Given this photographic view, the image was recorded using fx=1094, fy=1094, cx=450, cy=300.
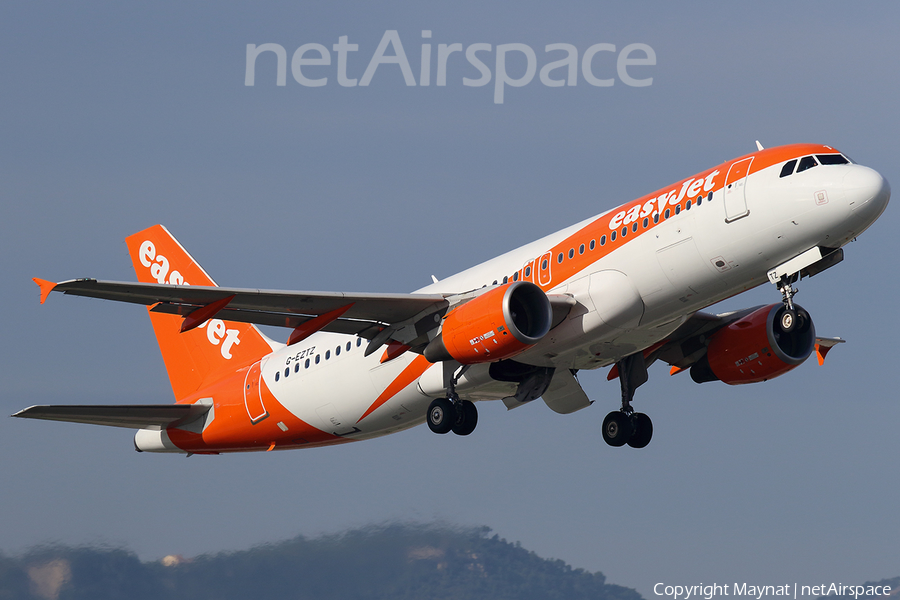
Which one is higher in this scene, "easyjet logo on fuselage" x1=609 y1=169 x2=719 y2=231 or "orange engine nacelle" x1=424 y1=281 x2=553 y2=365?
"easyjet logo on fuselage" x1=609 y1=169 x2=719 y2=231

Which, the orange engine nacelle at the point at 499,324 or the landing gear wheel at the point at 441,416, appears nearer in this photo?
the orange engine nacelle at the point at 499,324

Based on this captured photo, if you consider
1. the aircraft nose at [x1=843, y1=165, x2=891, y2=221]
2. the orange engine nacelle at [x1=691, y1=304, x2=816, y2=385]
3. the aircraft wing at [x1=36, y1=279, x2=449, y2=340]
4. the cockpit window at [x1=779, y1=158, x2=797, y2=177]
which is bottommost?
the orange engine nacelle at [x1=691, y1=304, x2=816, y2=385]

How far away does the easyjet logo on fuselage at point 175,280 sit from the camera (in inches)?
1426

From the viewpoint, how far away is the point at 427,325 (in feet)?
93.4

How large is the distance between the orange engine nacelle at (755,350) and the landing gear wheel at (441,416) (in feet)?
27.0

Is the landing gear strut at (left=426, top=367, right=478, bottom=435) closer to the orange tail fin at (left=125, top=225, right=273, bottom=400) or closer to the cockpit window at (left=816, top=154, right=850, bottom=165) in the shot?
the orange tail fin at (left=125, top=225, right=273, bottom=400)

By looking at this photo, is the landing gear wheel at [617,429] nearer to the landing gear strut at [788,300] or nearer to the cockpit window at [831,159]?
the landing gear strut at [788,300]

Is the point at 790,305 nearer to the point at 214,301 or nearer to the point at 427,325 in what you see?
the point at 427,325

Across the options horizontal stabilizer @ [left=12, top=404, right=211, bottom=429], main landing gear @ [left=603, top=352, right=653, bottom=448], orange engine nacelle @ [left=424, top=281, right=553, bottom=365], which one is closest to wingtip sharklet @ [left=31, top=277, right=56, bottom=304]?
horizontal stabilizer @ [left=12, top=404, right=211, bottom=429]

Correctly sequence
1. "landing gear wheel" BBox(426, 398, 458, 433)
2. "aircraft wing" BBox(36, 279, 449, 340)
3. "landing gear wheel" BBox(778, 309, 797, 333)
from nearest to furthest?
"aircraft wing" BBox(36, 279, 449, 340) → "landing gear wheel" BBox(778, 309, 797, 333) → "landing gear wheel" BBox(426, 398, 458, 433)

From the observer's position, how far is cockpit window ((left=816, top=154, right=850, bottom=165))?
2405 centimetres

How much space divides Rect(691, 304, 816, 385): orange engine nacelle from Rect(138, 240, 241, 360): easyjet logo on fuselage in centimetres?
1518

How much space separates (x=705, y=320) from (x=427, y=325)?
28.1 ft

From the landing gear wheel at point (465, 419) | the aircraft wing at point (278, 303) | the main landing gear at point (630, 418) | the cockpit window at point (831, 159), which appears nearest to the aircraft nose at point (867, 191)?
the cockpit window at point (831, 159)
